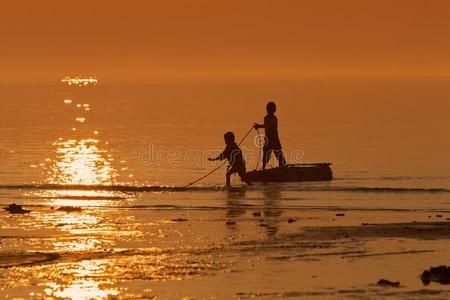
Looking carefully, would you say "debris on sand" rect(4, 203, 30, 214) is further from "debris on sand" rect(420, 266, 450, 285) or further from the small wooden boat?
"debris on sand" rect(420, 266, 450, 285)

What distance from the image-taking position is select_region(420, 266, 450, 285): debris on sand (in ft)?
62.9

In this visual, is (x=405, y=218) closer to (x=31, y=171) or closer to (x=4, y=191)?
(x=4, y=191)

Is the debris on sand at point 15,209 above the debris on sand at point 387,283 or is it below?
above

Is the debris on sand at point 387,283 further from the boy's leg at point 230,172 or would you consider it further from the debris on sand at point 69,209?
the boy's leg at point 230,172

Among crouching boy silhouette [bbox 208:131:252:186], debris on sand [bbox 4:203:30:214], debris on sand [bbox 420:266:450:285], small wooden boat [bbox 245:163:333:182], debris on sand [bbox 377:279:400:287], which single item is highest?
crouching boy silhouette [bbox 208:131:252:186]

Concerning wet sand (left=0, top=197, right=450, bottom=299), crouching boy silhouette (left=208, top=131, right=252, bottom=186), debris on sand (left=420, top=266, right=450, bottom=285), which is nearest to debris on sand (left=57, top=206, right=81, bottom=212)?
wet sand (left=0, top=197, right=450, bottom=299)

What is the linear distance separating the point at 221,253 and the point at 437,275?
12.2 ft

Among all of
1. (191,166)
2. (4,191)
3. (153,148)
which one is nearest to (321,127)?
(153,148)

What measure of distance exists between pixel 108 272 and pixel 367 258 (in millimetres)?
3999

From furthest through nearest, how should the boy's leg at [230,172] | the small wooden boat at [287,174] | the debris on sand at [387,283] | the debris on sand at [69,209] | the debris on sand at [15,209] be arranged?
the small wooden boat at [287,174]
the boy's leg at [230,172]
the debris on sand at [69,209]
the debris on sand at [15,209]
the debris on sand at [387,283]

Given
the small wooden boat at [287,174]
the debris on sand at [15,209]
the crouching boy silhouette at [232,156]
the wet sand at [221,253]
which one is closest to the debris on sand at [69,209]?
the wet sand at [221,253]

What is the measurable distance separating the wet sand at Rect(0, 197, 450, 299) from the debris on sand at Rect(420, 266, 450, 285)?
16 centimetres

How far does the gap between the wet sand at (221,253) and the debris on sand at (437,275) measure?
16 centimetres

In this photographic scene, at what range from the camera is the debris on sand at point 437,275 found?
19172mm
